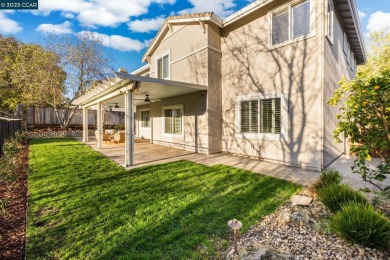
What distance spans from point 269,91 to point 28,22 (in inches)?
577

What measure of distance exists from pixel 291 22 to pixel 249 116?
3.98 metres

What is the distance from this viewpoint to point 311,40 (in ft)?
23.4

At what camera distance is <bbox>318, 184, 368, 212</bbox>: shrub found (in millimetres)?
3719

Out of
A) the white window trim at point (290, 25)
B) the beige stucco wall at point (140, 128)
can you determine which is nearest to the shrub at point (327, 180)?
the white window trim at point (290, 25)

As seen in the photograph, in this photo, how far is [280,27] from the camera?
8.12 metres

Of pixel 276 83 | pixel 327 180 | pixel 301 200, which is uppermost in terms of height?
pixel 276 83

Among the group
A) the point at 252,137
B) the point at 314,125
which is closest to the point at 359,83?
the point at 314,125

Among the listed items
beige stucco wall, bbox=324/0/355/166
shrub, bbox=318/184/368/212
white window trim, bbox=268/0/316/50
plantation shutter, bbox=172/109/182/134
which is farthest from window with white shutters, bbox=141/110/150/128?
shrub, bbox=318/184/368/212

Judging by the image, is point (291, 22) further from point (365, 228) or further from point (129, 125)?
point (365, 228)

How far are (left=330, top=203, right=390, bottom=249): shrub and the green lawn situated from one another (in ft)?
4.67

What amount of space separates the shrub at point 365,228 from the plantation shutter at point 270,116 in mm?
5410

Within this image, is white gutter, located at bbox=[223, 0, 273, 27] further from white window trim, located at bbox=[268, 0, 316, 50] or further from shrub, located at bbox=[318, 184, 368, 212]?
shrub, located at bbox=[318, 184, 368, 212]

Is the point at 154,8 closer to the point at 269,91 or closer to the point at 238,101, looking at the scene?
the point at 238,101

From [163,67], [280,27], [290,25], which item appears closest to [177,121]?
[163,67]
